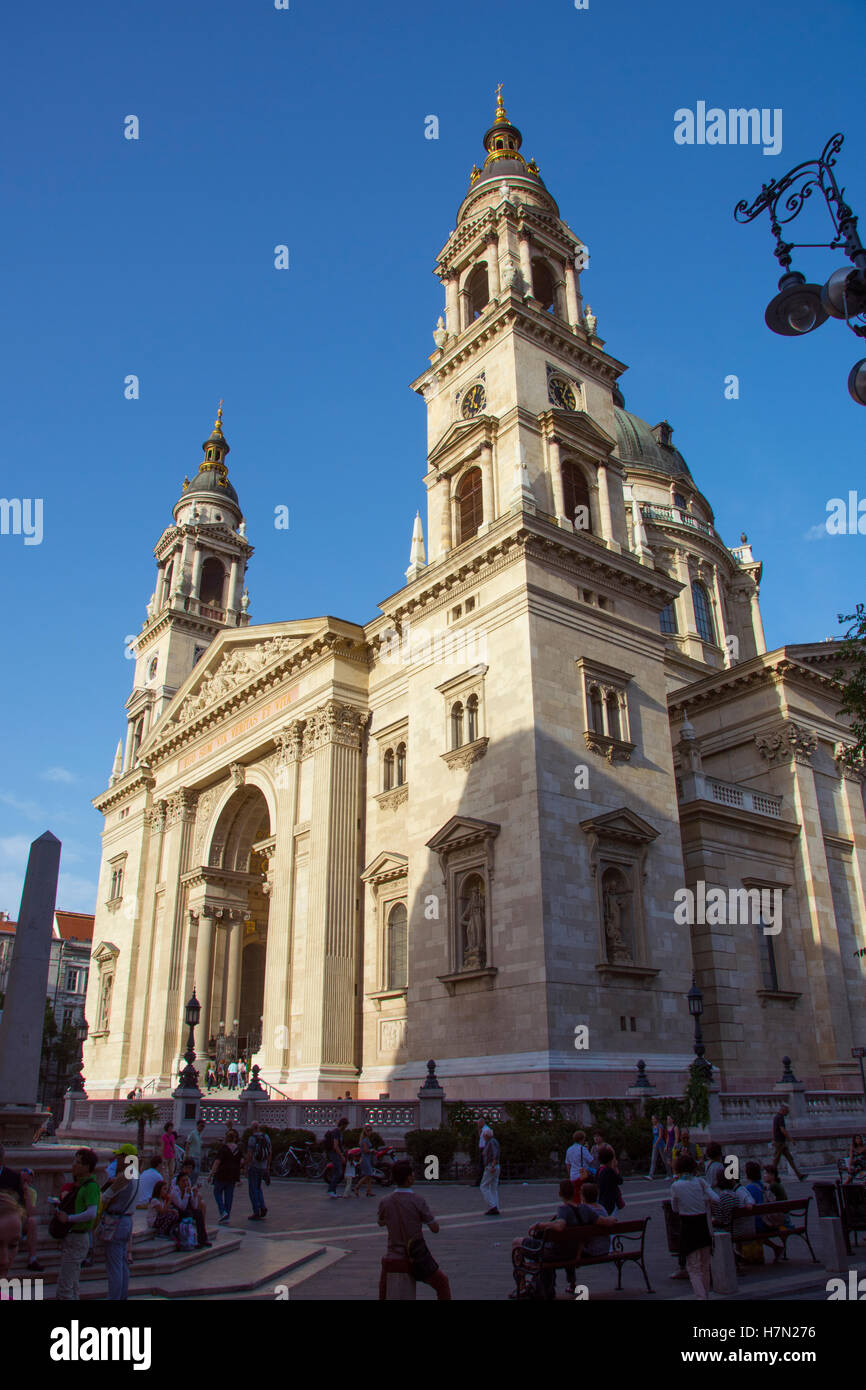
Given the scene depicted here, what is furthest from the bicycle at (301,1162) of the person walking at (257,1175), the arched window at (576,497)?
the arched window at (576,497)

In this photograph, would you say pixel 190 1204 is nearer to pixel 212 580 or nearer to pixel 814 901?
pixel 814 901

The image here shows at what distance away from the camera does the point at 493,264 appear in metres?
38.3

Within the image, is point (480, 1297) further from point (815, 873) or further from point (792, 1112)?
point (815, 873)

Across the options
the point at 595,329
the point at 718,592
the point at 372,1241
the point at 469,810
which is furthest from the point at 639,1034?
the point at 718,592

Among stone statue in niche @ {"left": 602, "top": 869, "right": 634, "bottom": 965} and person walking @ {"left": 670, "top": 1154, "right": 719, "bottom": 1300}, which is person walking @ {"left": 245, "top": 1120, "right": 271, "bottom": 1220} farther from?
stone statue in niche @ {"left": 602, "top": 869, "right": 634, "bottom": 965}

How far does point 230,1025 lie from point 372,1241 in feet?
93.9

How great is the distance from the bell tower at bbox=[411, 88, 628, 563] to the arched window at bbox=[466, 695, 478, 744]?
222 inches

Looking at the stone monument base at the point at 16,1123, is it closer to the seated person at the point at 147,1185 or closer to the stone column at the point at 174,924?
the seated person at the point at 147,1185

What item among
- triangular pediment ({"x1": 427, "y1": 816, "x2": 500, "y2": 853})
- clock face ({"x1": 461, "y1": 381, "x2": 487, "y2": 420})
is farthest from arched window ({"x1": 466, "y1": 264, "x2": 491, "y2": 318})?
triangular pediment ({"x1": 427, "y1": 816, "x2": 500, "y2": 853})

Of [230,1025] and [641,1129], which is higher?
[230,1025]

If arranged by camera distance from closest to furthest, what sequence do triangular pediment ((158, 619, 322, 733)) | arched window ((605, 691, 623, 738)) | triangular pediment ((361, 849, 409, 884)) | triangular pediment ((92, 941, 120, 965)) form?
arched window ((605, 691, 623, 738))
triangular pediment ((361, 849, 409, 884))
triangular pediment ((158, 619, 322, 733))
triangular pediment ((92, 941, 120, 965))

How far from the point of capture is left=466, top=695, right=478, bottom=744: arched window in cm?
3098

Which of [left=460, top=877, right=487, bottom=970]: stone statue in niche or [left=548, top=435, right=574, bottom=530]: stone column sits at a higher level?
[left=548, top=435, right=574, bottom=530]: stone column
